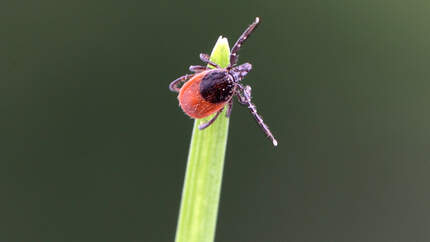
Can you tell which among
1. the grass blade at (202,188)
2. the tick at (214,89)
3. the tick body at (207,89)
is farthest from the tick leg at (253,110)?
the grass blade at (202,188)

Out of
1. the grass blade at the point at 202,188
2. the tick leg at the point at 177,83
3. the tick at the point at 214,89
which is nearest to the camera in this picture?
the grass blade at the point at 202,188

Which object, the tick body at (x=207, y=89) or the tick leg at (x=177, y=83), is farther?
the tick leg at (x=177, y=83)

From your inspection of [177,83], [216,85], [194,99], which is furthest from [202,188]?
[177,83]

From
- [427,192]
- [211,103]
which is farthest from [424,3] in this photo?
[211,103]

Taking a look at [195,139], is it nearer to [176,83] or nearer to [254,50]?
[176,83]

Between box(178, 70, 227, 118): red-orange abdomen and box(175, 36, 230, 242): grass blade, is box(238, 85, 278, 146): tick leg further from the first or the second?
box(175, 36, 230, 242): grass blade

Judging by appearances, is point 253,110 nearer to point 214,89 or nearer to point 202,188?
point 214,89

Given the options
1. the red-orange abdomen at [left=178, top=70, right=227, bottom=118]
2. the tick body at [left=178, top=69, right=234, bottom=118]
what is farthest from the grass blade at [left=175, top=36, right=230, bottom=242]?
the tick body at [left=178, top=69, right=234, bottom=118]

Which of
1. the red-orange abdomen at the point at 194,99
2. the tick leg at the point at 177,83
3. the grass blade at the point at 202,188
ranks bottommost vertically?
the grass blade at the point at 202,188

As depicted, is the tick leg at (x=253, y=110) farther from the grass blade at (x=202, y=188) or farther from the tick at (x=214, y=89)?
the grass blade at (x=202, y=188)
